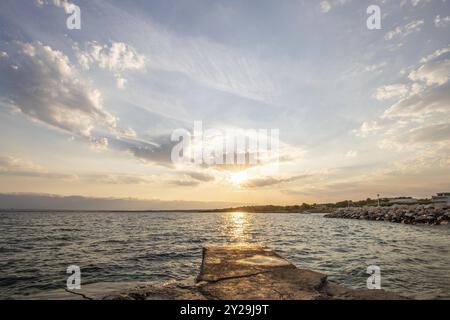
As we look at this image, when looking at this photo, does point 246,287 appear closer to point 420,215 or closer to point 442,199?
point 420,215

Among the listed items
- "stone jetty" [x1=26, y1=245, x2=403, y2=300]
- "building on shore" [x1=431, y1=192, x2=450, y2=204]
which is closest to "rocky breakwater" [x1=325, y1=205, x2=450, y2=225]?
"building on shore" [x1=431, y1=192, x2=450, y2=204]

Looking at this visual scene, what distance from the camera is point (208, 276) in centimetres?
593

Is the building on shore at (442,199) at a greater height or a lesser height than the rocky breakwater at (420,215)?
greater

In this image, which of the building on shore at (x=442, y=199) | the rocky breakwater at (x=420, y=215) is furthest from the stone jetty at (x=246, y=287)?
the building on shore at (x=442, y=199)

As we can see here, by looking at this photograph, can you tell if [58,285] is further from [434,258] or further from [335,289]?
[434,258]

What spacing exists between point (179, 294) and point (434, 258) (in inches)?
536

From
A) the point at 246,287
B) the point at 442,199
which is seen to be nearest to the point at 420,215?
the point at 246,287

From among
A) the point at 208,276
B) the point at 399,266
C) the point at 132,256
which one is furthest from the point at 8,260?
the point at 399,266

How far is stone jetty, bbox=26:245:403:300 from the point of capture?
4621 mm

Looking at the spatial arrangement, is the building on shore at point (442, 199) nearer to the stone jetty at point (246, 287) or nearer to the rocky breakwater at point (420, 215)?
the rocky breakwater at point (420, 215)

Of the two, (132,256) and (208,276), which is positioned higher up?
(208,276)

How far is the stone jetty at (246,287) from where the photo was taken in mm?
4621
